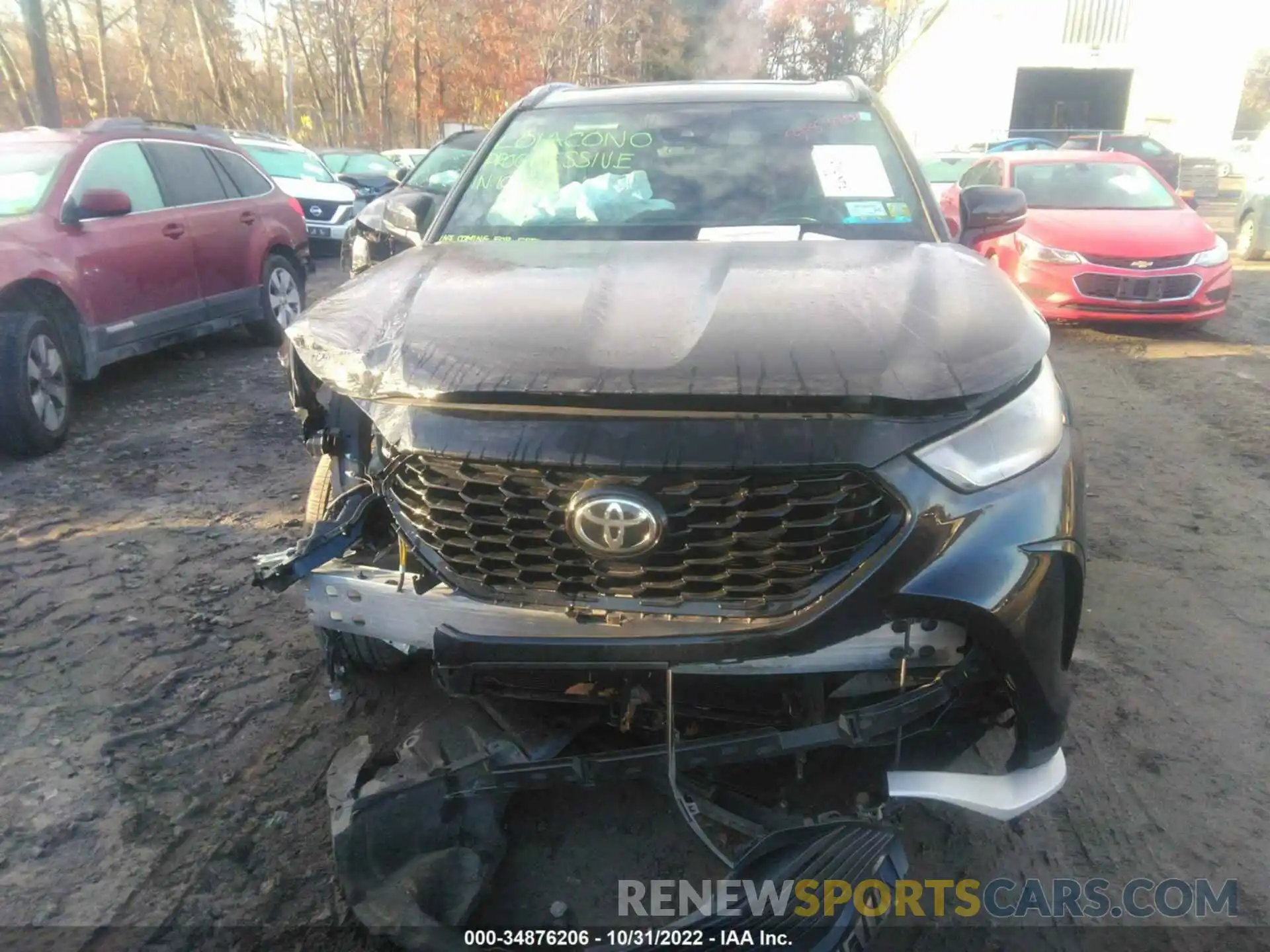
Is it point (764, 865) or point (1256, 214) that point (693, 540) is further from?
point (1256, 214)

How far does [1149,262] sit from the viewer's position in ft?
24.1

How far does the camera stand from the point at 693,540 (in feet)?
5.86

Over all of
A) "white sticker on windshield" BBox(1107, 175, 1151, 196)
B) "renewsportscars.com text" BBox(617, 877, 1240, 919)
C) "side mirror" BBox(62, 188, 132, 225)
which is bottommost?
"renewsportscars.com text" BBox(617, 877, 1240, 919)

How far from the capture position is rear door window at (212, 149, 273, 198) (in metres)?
7.02

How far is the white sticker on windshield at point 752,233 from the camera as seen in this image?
9.45ft

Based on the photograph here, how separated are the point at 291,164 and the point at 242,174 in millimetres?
6488

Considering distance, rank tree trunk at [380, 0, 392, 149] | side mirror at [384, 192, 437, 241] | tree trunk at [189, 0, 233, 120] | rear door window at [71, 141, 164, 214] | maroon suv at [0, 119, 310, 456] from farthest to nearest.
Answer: tree trunk at [380, 0, 392, 149], tree trunk at [189, 0, 233, 120], rear door window at [71, 141, 164, 214], maroon suv at [0, 119, 310, 456], side mirror at [384, 192, 437, 241]

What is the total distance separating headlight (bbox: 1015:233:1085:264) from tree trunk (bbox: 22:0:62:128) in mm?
13458

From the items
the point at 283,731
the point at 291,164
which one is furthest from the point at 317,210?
the point at 283,731

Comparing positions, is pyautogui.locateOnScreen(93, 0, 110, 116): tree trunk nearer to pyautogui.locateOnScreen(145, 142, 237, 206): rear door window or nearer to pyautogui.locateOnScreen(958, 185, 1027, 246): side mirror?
pyautogui.locateOnScreen(145, 142, 237, 206): rear door window

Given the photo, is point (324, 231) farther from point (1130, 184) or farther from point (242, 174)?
point (1130, 184)

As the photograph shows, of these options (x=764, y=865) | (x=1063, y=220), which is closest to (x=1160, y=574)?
(x=764, y=865)

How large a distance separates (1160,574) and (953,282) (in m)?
2.01

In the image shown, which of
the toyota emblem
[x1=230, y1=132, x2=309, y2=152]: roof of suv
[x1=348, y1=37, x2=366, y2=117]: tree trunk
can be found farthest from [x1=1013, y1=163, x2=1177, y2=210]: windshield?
[x1=348, y1=37, x2=366, y2=117]: tree trunk
